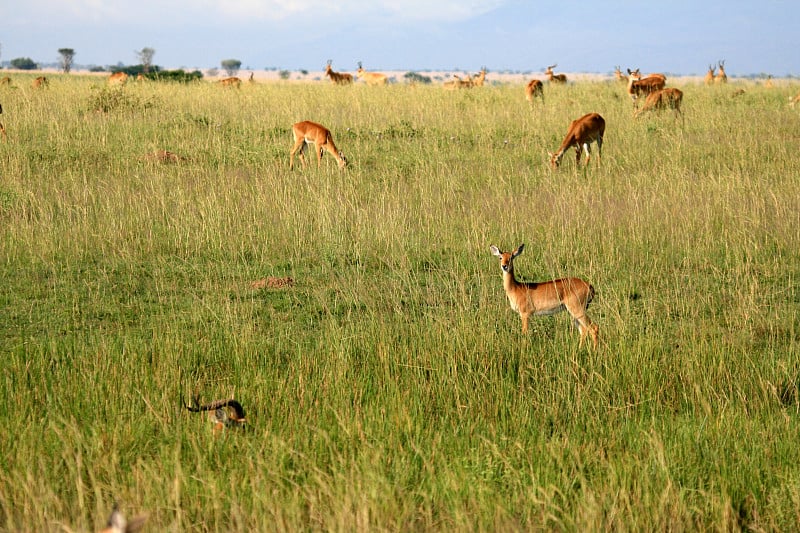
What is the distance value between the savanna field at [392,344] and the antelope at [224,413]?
0.05m

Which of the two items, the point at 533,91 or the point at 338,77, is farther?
the point at 338,77

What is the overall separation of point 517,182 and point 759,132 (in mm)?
5414

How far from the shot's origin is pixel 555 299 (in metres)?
5.31

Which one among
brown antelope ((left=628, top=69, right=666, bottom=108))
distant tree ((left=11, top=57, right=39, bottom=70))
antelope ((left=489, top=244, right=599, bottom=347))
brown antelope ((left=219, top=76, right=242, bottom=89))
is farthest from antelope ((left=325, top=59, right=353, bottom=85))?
distant tree ((left=11, top=57, right=39, bottom=70))

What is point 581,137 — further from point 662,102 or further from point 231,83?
point 231,83

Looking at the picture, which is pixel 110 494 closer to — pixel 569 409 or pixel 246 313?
pixel 569 409

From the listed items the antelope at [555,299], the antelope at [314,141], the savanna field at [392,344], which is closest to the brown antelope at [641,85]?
the savanna field at [392,344]

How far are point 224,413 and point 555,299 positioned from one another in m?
2.30

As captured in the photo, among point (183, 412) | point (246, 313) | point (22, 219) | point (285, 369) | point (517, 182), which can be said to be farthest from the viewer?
point (517, 182)

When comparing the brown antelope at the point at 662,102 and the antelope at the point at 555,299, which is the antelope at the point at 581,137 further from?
the antelope at the point at 555,299

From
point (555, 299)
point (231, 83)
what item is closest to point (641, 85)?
point (231, 83)

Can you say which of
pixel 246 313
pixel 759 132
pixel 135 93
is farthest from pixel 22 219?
pixel 759 132

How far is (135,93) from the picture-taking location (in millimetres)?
15680

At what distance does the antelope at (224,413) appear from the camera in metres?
3.72
